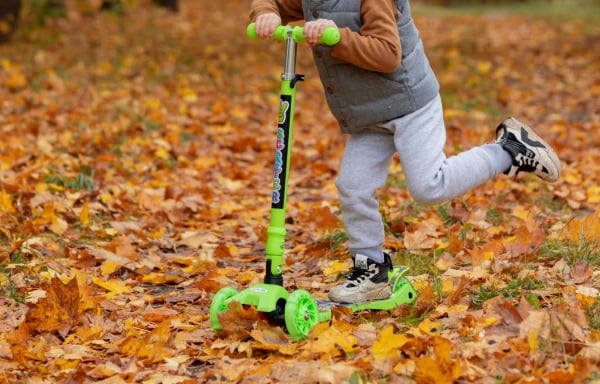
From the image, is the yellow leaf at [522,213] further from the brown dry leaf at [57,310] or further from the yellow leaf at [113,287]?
the brown dry leaf at [57,310]

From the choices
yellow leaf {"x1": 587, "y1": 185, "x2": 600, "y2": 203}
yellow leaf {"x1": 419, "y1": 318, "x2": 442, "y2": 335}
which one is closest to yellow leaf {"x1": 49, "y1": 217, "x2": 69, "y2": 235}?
yellow leaf {"x1": 419, "y1": 318, "x2": 442, "y2": 335}

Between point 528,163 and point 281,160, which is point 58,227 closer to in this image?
point 281,160

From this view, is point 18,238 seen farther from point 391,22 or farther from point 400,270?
point 391,22

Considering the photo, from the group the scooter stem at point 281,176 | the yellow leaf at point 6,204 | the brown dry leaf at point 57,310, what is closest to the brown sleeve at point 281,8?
the scooter stem at point 281,176

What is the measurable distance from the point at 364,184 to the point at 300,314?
0.65m

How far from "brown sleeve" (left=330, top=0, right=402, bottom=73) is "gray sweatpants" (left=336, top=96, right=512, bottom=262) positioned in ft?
0.96

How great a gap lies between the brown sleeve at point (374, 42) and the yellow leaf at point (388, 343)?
3.31 feet

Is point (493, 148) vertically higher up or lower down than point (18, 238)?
higher up

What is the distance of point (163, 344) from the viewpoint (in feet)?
9.88

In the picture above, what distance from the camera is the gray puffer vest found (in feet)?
10.4

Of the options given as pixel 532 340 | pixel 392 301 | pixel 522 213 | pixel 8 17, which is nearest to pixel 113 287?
pixel 392 301

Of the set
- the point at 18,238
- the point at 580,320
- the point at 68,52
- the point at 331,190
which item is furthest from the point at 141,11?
the point at 580,320

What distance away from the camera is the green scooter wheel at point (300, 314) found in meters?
2.92

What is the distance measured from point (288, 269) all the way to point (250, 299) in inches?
44.0
